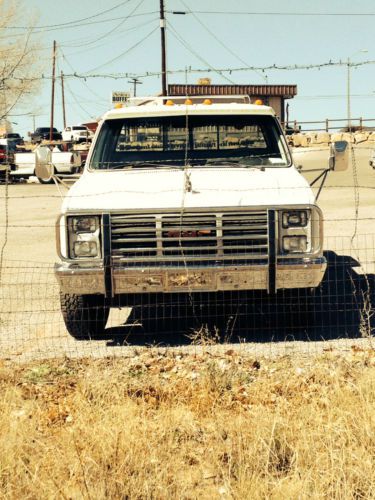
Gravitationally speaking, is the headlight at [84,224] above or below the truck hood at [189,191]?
below

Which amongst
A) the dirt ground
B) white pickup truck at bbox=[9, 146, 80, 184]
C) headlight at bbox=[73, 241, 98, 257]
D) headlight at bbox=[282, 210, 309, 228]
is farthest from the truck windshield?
white pickup truck at bbox=[9, 146, 80, 184]

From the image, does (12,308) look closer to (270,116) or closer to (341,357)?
(270,116)

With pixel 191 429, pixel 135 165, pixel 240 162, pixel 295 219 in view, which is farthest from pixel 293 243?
pixel 191 429

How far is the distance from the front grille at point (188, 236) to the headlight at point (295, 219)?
0.17 metres

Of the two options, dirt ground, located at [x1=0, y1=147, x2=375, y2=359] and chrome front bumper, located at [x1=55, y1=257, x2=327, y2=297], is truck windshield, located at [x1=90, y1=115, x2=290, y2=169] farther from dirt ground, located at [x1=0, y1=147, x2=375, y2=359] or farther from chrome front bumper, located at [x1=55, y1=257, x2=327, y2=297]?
chrome front bumper, located at [x1=55, y1=257, x2=327, y2=297]

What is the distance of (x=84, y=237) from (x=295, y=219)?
5.58 feet

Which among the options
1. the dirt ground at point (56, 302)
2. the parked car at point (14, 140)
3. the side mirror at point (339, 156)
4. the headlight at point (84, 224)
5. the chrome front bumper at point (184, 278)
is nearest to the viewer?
the chrome front bumper at point (184, 278)

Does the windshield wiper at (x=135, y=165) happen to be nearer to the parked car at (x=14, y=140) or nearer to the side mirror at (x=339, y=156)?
the side mirror at (x=339, y=156)

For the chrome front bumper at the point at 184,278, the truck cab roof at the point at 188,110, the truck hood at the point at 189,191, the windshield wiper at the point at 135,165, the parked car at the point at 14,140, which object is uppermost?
the parked car at the point at 14,140

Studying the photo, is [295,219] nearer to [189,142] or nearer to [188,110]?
[189,142]

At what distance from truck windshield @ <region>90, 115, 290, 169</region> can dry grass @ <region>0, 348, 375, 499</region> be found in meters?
2.19

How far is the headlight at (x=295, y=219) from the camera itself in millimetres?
6539

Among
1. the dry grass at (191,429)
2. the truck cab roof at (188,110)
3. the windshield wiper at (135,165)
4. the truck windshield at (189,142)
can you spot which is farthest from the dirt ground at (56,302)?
the truck cab roof at (188,110)

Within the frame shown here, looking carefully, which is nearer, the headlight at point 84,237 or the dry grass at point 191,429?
the dry grass at point 191,429
